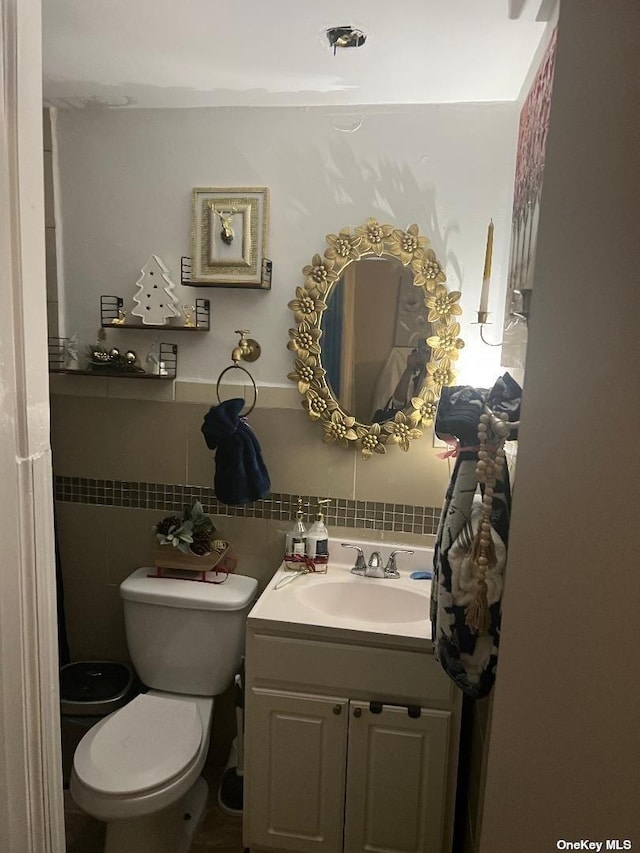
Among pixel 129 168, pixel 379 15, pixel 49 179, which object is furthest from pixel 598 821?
pixel 49 179

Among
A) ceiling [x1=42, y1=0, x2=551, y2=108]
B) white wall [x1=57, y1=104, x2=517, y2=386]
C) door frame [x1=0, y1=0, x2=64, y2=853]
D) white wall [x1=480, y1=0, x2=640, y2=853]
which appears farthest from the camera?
white wall [x1=57, y1=104, x2=517, y2=386]

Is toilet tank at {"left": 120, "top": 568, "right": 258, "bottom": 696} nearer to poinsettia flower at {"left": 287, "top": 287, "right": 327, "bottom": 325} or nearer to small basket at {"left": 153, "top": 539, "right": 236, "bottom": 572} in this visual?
small basket at {"left": 153, "top": 539, "right": 236, "bottom": 572}

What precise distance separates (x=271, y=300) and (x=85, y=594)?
129cm

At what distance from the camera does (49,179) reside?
204 centimetres

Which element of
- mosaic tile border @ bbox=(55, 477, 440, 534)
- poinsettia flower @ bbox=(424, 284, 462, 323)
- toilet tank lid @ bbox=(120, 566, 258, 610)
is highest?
poinsettia flower @ bbox=(424, 284, 462, 323)

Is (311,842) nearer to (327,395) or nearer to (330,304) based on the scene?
(327,395)

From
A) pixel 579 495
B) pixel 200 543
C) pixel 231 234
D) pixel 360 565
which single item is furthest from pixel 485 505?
pixel 231 234

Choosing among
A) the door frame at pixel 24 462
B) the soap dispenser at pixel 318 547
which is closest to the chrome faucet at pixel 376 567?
the soap dispenser at pixel 318 547

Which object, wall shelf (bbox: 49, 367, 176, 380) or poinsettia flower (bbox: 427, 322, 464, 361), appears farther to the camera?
wall shelf (bbox: 49, 367, 176, 380)

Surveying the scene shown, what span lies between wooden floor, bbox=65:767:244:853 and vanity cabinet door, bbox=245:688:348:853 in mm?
252

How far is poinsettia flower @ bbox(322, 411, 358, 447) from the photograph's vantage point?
6.48 feet

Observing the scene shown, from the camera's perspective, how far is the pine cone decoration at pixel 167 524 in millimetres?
2029

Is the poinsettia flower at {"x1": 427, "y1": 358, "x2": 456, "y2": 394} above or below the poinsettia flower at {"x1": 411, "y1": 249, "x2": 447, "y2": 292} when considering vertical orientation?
below

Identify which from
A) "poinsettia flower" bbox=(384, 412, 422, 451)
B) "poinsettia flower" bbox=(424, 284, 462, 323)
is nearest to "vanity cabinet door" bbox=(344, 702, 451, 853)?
"poinsettia flower" bbox=(384, 412, 422, 451)
